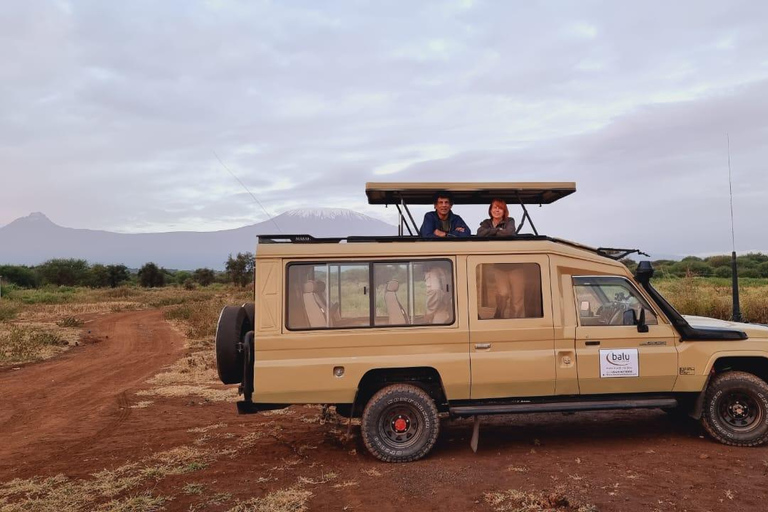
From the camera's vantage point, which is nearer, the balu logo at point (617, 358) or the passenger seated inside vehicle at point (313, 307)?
the passenger seated inside vehicle at point (313, 307)

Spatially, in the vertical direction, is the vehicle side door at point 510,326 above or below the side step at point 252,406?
above

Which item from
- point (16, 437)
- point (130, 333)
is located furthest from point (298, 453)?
point (130, 333)

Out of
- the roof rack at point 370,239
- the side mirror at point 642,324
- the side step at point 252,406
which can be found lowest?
the side step at point 252,406

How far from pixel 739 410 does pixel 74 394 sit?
1017cm

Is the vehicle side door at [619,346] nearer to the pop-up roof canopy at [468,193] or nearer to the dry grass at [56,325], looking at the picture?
the pop-up roof canopy at [468,193]

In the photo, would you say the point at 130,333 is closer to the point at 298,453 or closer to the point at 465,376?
the point at 298,453

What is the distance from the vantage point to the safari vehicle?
593 cm

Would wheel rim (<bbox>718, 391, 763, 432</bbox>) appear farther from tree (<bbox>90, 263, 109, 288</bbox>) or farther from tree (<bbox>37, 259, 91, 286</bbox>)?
tree (<bbox>37, 259, 91, 286</bbox>)

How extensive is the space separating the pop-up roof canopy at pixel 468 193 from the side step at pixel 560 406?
6.81ft

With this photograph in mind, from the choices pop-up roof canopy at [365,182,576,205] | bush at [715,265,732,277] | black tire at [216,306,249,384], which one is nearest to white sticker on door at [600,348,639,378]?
pop-up roof canopy at [365,182,576,205]

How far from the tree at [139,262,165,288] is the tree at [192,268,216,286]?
3.57 meters

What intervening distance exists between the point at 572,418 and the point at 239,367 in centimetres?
442

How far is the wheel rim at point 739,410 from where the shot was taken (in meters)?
6.18

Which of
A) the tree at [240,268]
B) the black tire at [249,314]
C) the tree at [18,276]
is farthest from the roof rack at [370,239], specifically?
the tree at [18,276]
